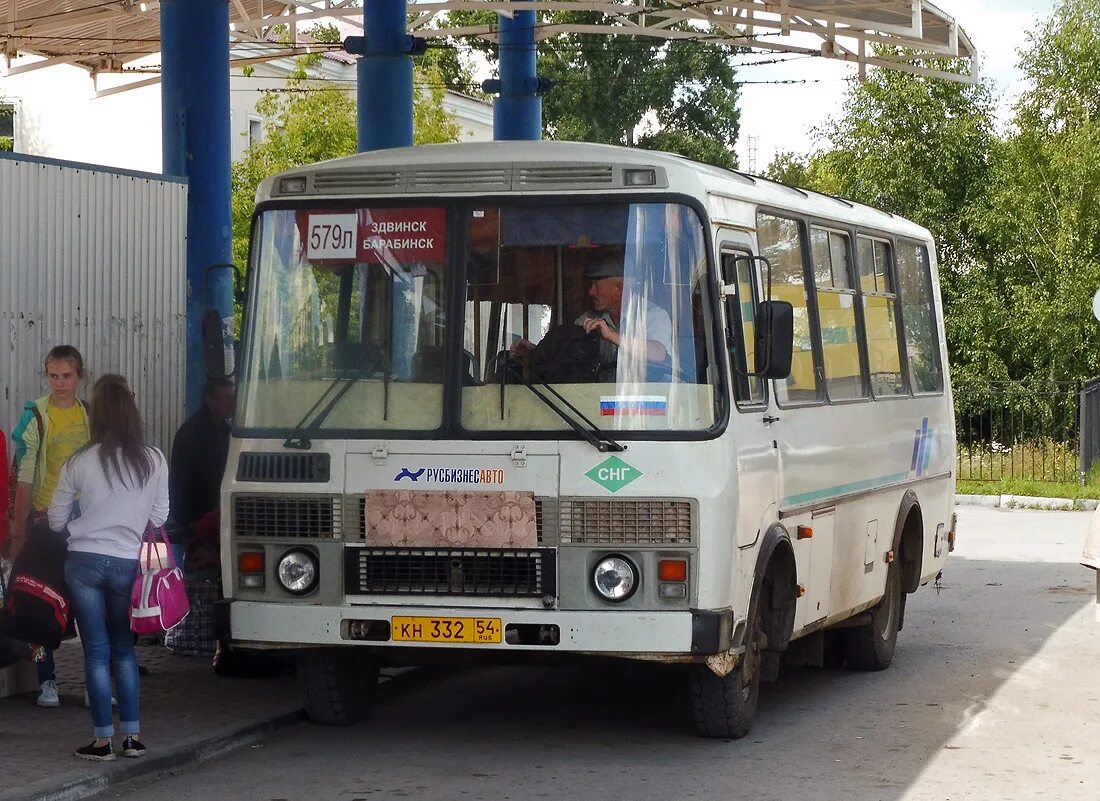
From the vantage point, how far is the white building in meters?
48.8

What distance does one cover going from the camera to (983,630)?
1477 centimetres

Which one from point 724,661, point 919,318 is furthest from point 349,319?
point 919,318

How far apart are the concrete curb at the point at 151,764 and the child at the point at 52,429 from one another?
1.39 meters

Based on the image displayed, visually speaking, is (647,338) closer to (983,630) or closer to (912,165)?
(983,630)

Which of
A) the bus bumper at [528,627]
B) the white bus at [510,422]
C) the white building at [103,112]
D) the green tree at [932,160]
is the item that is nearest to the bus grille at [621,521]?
the white bus at [510,422]

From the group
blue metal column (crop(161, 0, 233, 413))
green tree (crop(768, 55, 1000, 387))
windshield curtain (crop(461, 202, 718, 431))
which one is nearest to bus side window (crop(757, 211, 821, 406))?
windshield curtain (crop(461, 202, 718, 431))

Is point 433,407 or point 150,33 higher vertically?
point 150,33

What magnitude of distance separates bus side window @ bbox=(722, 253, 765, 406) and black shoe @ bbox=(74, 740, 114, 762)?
317 centimetres

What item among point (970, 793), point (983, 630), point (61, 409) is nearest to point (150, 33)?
point (983, 630)

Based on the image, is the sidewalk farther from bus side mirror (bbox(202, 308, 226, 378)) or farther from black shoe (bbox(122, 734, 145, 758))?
bus side mirror (bbox(202, 308, 226, 378))

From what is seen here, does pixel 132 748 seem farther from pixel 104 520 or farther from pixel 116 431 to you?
pixel 116 431

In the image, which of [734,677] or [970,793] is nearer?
[970,793]

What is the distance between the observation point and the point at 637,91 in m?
62.7

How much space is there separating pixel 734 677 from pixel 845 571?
214 centimetres
